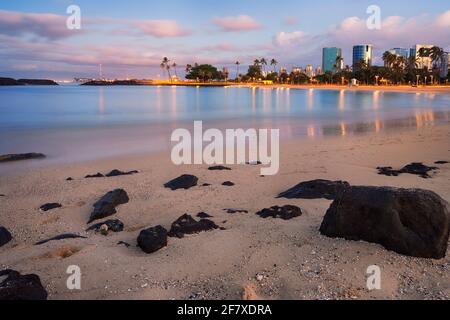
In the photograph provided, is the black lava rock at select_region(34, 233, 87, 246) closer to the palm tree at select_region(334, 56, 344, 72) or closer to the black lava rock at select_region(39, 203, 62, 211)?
the black lava rock at select_region(39, 203, 62, 211)

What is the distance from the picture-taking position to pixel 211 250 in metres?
4.97

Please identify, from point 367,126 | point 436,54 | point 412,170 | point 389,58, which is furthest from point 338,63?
point 412,170

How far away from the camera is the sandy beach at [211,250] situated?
13.1 ft

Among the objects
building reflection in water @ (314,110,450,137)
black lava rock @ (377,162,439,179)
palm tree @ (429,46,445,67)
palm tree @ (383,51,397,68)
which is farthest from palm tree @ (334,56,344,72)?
black lava rock @ (377,162,439,179)

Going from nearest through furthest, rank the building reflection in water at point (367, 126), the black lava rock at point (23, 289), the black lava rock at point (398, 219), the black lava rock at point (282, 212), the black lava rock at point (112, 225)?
the black lava rock at point (23, 289) → the black lava rock at point (398, 219) → the black lava rock at point (112, 225) → the black lava rock at point (282, 212) → the building reflection in water at point (367, 126)

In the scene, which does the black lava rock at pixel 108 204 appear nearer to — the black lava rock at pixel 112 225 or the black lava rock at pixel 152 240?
the black lava rock at pixel 112 225

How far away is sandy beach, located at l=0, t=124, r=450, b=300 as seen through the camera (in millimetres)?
4000

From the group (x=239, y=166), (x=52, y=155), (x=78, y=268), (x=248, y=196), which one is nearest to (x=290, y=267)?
(x=78, y=268)

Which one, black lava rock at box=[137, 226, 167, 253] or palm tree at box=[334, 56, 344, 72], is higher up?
palm tree at box=[334, 56, 344, 72]

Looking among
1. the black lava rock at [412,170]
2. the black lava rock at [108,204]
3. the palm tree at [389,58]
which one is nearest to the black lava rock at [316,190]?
the black lava rock at [412,170]

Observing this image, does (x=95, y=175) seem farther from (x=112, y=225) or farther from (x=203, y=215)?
(x=203, y=215)
